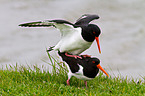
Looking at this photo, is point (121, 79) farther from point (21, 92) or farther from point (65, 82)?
point (21, 92)

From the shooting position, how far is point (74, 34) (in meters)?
6.05

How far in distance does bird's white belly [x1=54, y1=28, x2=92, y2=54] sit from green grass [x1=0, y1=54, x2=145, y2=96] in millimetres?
752

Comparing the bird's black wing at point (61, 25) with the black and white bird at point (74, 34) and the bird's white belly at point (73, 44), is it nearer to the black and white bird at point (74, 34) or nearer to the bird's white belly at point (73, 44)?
the black and white bird at point (74, 34)

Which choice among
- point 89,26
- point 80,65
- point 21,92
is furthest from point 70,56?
point 21,92

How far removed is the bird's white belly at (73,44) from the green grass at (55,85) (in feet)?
2.47

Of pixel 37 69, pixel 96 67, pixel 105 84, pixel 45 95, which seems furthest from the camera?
pixel 37 69

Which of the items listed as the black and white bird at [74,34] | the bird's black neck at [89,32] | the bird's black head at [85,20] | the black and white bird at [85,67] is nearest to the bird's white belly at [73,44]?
the black and white bird at [74,34]

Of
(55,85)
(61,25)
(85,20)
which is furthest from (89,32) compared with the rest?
(55,85)

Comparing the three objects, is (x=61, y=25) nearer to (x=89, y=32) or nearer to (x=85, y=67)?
(x=89, y=32)

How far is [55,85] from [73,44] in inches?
37.1

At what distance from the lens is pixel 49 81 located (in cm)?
656

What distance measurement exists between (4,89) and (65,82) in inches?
55.3

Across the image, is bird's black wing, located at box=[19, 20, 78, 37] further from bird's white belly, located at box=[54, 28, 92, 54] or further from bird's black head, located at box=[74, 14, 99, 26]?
bird's black head, located at box=[74, 14, 99, 26]

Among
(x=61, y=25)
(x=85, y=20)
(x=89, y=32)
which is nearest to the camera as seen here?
(x=89, y=32)
